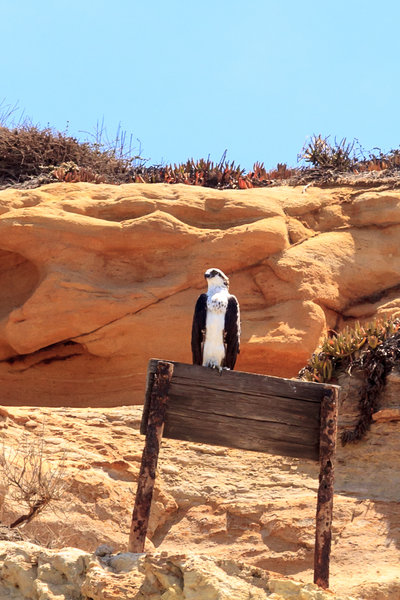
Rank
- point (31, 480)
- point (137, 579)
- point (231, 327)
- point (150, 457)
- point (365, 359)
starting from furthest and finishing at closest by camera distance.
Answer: point (365, 359) → point (231, 327) → point (31, 480) → point (150, 457) → point (137, 579)

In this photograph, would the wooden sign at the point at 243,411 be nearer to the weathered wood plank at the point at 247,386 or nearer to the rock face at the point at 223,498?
the weathered wood plank at the point at 247,386

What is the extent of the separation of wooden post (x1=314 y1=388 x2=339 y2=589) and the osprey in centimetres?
207

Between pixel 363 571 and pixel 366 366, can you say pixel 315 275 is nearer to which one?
pixel 366 366

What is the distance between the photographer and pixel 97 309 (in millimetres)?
13086

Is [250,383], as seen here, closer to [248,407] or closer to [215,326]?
[248,407]

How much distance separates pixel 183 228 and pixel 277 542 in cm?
557

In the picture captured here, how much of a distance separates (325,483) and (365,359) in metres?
4.45

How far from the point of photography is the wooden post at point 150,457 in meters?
6.66

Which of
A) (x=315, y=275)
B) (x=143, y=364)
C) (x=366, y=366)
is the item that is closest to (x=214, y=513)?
(x=366, y=366)

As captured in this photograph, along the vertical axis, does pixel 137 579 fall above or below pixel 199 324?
below

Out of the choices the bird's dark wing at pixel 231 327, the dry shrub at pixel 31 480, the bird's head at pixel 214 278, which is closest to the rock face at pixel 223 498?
the dry shrub at pixel 31 480

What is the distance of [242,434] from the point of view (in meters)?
6.93

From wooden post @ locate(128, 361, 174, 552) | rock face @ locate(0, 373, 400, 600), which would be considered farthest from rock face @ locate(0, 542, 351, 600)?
rock face @ locate(0, 373, 400, 600)

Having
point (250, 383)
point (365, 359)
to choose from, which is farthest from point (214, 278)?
point (365, 359)
